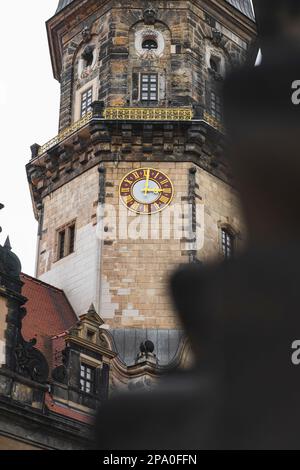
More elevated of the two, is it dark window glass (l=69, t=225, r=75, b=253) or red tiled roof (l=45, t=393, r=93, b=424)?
dark window glass (l=69, t=225, r=75, b=253)

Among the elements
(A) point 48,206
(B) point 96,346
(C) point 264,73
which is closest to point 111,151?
(A) point 48,206

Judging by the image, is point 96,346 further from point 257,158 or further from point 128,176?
point 257,158

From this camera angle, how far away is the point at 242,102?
4.32 metres

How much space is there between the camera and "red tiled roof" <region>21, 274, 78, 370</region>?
89.8 ft

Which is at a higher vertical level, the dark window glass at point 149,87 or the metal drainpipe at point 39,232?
the dark window glass at point 149,87

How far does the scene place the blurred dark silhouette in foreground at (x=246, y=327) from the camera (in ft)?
12.9

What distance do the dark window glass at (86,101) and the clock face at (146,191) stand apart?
381 cm

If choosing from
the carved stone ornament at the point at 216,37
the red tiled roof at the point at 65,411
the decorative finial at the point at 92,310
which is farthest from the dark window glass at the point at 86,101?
the red tiled roof at the point at 65,411

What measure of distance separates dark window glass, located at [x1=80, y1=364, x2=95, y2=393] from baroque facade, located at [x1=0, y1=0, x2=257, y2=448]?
4cm

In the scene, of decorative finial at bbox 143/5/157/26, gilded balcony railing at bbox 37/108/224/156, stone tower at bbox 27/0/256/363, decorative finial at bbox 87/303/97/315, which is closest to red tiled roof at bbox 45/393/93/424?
decorative finial at bbox 87/303/97/315

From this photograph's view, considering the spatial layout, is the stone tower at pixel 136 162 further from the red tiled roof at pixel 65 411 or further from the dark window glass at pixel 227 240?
the red tiled roof at pixel 65 411

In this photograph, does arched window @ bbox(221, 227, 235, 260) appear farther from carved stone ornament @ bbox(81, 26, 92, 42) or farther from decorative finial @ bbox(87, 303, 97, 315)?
carved stone ornament @ bbox(81, 26, 92, 42)

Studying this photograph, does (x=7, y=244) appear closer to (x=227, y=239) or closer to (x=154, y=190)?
(x=154, y=190)

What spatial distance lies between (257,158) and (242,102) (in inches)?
11.4
